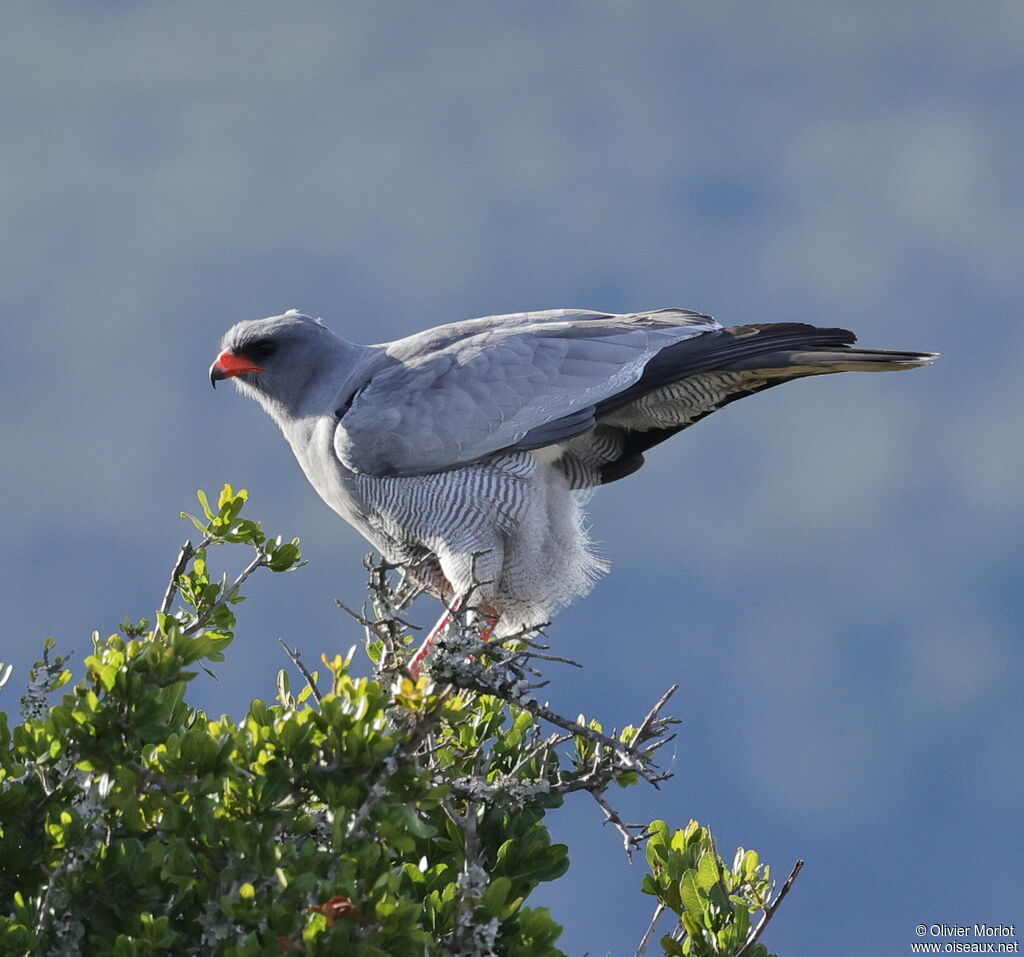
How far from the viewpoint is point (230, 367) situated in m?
6.72

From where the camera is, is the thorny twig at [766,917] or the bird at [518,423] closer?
the thorny twig at [766,917]

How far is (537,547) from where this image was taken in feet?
19.6

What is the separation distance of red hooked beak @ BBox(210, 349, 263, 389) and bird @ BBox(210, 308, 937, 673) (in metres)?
0.43

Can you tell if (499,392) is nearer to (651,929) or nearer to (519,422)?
(519,422)

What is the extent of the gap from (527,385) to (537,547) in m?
0.74

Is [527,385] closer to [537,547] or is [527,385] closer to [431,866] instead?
[537,547]

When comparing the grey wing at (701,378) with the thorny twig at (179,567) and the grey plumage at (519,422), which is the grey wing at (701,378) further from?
the thorny twig at (179,567)

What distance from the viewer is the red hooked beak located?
671cm

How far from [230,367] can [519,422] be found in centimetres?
171

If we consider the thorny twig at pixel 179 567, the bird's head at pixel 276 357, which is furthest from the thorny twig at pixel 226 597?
the bird's head at pixel 276 357

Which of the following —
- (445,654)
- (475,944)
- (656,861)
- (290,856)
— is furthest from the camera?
(656,861)

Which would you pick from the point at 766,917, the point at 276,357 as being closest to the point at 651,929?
the point at 766,917

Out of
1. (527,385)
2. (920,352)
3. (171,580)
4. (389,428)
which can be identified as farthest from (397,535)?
(920,352)

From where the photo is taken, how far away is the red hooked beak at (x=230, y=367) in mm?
6707
